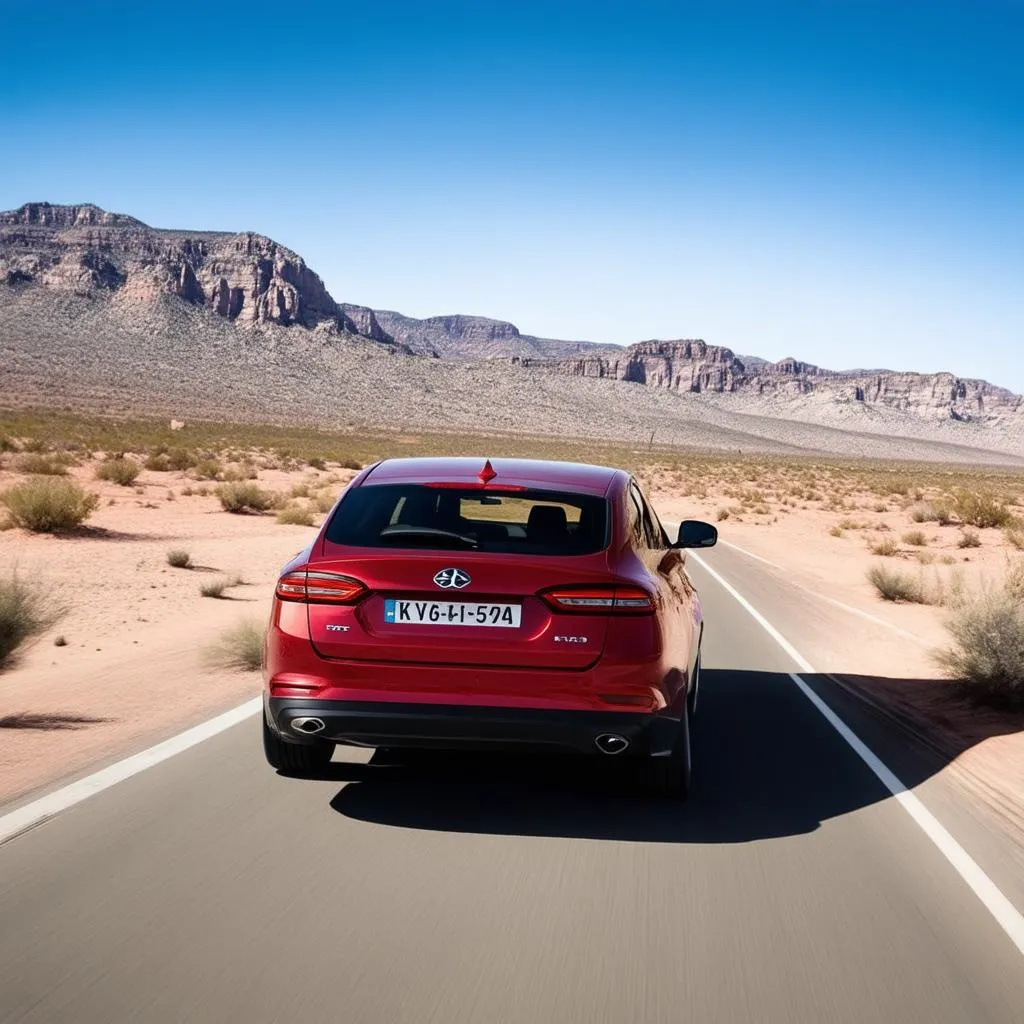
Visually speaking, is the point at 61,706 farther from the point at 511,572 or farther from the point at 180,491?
the point at 180,491

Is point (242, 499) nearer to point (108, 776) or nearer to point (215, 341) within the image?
point (108, 776)

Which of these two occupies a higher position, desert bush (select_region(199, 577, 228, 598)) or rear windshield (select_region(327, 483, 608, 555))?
rear windshield (select_region(327, 483, 608, 555))

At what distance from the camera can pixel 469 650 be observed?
5094 millimetres

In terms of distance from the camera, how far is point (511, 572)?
5.11m

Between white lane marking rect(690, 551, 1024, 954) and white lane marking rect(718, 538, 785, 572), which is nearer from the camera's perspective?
white lane marking rect(690, 551, 1024, 954)

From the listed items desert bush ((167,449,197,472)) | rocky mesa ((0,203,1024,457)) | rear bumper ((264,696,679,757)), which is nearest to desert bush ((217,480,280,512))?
desert bush ((167,449,197,472))

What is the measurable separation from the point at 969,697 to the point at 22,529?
1565 cm

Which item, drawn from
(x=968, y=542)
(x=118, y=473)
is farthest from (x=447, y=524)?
(x=118, y=473)

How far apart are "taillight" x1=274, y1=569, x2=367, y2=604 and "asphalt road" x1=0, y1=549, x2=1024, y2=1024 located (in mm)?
1022

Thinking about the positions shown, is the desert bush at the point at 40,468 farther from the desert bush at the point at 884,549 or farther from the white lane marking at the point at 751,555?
the desert bush at the point at 884,549

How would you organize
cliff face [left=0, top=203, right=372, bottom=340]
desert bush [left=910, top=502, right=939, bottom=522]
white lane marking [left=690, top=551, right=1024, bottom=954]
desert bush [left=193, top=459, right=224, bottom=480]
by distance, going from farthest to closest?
cliff face [left=0, top=203, right=372, bottom=340] < desert bush [left=910, top=502, right=939, bottom=522] < desert bush [left=193, top=459, right=224, bottom=480] < white lane marking [left=690, top=551, right=1024, bottom=954]

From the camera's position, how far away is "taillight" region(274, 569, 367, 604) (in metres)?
5.20

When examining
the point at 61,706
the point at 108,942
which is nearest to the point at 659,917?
the point at 108,942

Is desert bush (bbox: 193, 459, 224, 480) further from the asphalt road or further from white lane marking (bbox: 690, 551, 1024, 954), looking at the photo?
the asphalt road
